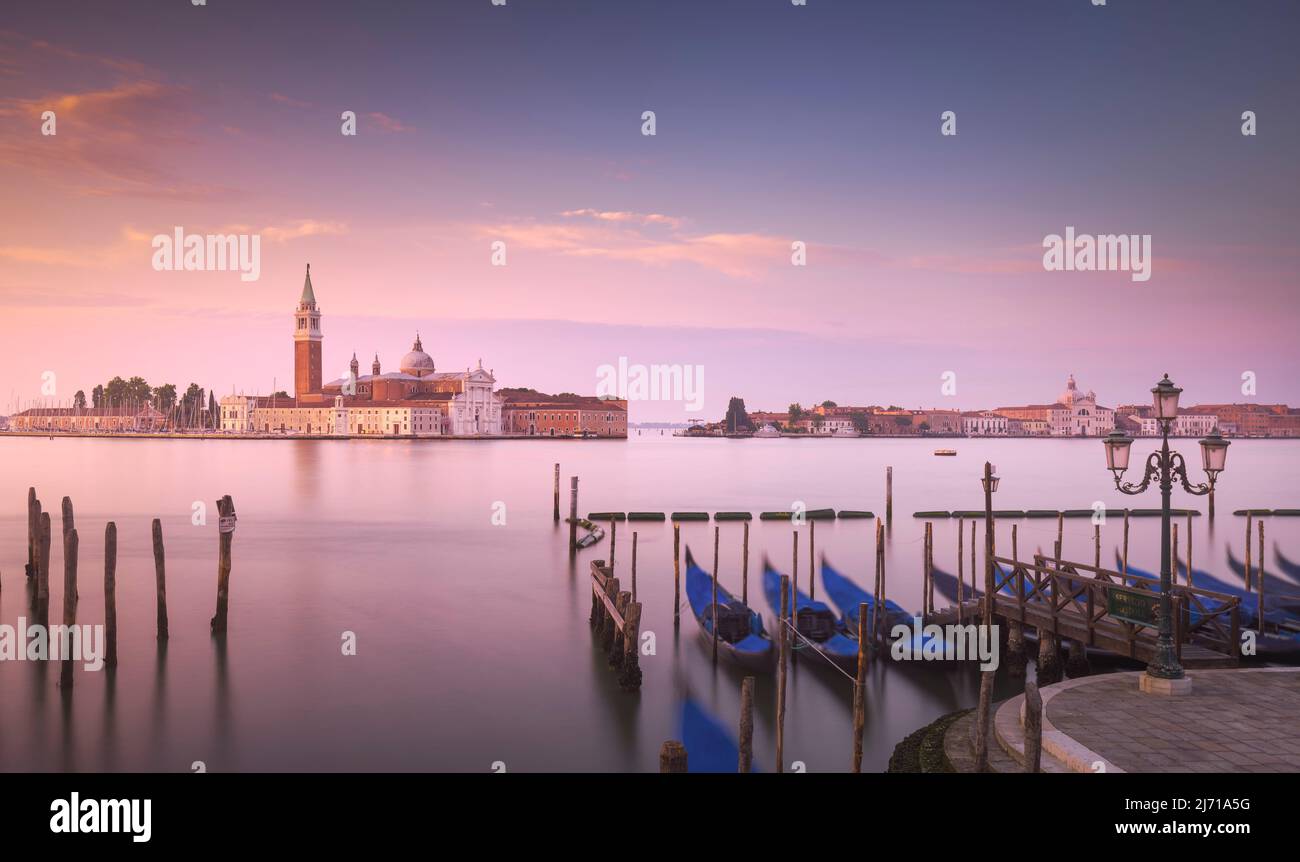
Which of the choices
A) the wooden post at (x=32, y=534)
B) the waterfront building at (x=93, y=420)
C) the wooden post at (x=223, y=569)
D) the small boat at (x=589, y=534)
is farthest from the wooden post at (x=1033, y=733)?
the waterfront building at (x=93, y=420)

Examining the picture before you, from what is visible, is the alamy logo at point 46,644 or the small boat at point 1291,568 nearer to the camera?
the alamy logo at point 46,644

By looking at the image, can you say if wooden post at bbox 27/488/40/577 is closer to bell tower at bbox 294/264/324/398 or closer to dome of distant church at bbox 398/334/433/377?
bell tower at bbox 294/264/324/398

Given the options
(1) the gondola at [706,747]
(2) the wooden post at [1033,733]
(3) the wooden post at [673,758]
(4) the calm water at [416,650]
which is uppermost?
(2) the wooden post at [1033,733]

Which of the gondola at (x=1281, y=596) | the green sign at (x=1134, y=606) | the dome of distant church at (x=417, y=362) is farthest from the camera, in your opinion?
the dome of distant church at (x=417, y=362)

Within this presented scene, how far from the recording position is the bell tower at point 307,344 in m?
101

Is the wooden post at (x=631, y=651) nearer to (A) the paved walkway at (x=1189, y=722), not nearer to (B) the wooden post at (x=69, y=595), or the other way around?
(A) the paved walkway at (x=1189, y=722)

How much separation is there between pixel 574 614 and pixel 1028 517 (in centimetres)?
2072

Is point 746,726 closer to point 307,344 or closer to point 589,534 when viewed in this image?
point 589,534

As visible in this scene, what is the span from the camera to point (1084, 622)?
898 cm

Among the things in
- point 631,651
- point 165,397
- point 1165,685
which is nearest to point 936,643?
point 631,651

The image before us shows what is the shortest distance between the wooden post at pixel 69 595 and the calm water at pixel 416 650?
0.26 metres

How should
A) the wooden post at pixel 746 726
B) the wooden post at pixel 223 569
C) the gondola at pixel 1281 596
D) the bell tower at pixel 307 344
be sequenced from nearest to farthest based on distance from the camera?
Result: 1. the wooden post at pixel 746 726
2. the gondola at pixel 1281 596
3. the wooden post at pixel 223 569
4. the bell tower at pixel 307 344
